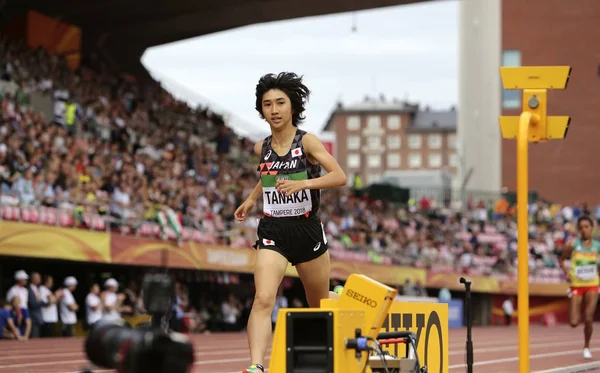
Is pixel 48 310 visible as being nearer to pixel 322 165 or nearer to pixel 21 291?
pixel 21 291

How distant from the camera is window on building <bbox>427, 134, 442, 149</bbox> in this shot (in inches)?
6452

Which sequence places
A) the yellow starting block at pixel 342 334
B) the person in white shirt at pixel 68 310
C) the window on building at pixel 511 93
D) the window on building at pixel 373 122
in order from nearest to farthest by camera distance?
the yellow starting block at pixel 342 334 < the person in white shirt at pixel 68 310 < the window on building at pixel 511 93 < the window on building at pixel 373 122

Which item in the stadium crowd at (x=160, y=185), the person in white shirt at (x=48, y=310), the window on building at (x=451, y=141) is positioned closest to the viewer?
the person in white shirt at (x=48, y=310)

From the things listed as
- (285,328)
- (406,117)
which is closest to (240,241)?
(285,328)

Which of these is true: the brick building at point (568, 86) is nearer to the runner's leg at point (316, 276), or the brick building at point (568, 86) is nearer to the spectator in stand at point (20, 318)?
the spectator in stand at point (20, 318)

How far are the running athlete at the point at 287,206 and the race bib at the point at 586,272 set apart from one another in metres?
8.01

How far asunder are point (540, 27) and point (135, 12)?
27.1m

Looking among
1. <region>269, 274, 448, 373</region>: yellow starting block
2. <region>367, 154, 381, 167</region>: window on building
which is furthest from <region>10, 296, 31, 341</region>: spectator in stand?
<region>367, 154, 381, 167</region>: window on building

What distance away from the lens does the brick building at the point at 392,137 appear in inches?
6476

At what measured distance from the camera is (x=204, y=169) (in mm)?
35750

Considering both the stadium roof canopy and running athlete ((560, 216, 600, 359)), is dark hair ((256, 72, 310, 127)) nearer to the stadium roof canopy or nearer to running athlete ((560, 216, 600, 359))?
running athlete ((560, 216, 600, 359))

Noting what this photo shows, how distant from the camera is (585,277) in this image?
1614 cm

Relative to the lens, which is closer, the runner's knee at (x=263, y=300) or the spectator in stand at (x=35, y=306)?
the runner's knee at (x=263, y=300)

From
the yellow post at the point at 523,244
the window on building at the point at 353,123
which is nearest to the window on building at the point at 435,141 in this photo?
the window on building at the point at 353,123
